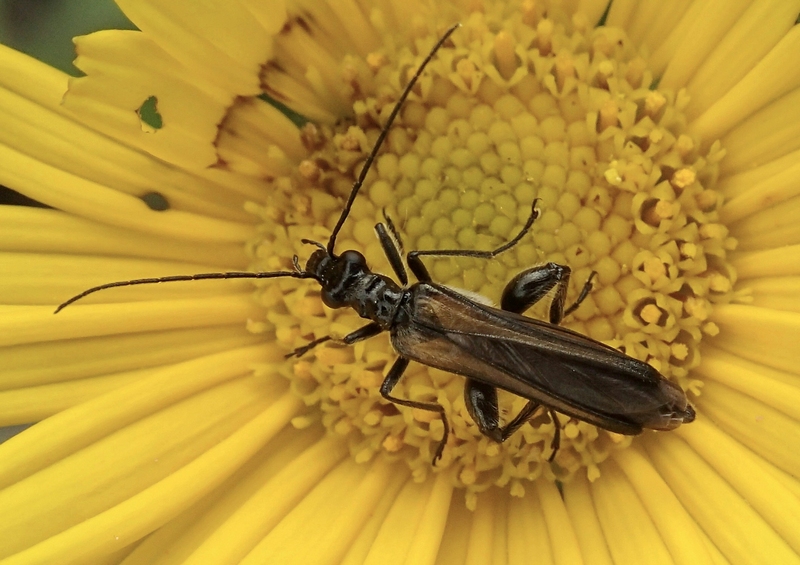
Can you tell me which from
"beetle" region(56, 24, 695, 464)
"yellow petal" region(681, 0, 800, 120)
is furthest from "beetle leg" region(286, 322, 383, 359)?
"yellow petal" region(681, 0, 800, 120)

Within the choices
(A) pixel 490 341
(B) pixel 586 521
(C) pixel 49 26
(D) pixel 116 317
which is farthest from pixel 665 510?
(C) pixel 49 26

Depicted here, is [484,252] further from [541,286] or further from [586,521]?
[586,521]

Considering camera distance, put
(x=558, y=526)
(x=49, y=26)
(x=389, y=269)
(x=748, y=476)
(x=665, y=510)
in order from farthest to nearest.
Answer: (x=49, y=26) → (x=389, y=269) → (x=558, y=526) → (x=665, y=510) → (x=748, y=476)

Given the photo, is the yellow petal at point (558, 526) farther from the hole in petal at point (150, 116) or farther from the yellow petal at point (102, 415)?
the hole in petal at point (150, 116)

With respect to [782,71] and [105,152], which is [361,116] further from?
[782,71]

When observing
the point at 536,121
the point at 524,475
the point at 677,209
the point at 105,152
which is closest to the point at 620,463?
the point at 524,475

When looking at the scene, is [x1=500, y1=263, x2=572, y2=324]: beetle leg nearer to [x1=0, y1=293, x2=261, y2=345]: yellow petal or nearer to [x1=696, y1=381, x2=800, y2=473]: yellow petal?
[x1=696, y1=381, x2=800, y2=473]: yellow petal

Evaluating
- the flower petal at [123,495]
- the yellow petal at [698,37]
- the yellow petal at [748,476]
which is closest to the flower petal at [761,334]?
the yellow petal at [748,476]
